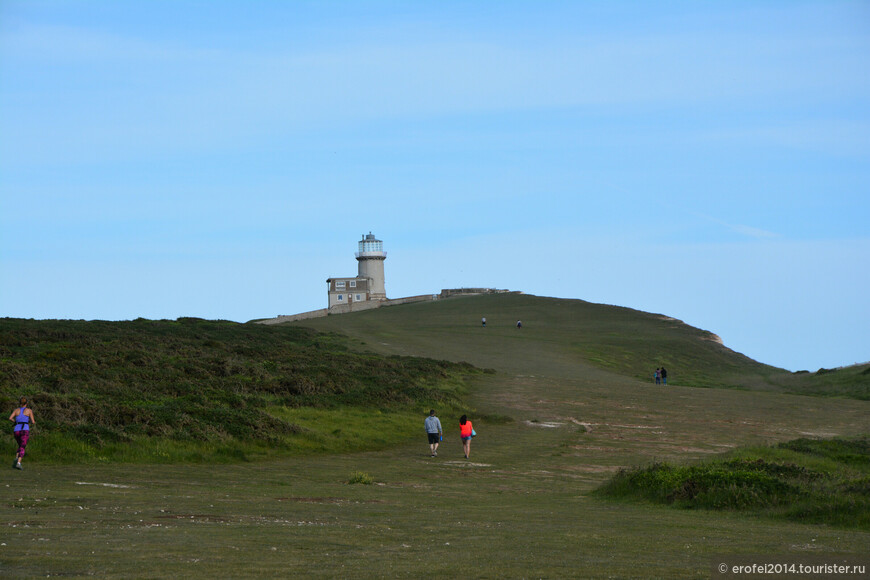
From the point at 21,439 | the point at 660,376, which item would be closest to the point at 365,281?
the point at 660,376

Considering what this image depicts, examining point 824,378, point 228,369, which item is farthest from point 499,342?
point 228,369

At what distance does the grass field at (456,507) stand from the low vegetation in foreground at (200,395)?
110cm

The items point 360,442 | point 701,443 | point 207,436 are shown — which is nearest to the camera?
point 207,436

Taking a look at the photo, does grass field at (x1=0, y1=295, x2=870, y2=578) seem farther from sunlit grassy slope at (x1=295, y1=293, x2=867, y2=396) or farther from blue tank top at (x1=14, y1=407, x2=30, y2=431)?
sunlit grassy slope at (x1=295, y1=293, x2=867, y2=396)

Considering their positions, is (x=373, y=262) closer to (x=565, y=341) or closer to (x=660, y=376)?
(x=565, y=341)

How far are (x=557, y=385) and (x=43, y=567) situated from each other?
47.1 metres

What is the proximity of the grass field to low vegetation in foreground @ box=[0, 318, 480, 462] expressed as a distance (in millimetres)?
1098

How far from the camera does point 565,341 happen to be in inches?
3538

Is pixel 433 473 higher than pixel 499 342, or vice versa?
pixel 499 342

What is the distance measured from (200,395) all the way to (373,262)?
358ft

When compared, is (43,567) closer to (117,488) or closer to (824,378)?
(117,488)

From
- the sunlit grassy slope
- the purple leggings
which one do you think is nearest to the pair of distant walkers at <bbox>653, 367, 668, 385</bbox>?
the sunlit grassy slope

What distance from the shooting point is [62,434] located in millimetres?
27625

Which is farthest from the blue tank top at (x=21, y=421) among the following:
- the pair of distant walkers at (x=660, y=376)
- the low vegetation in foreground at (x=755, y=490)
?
the pair of distant walkers at (x=660, y=376)
